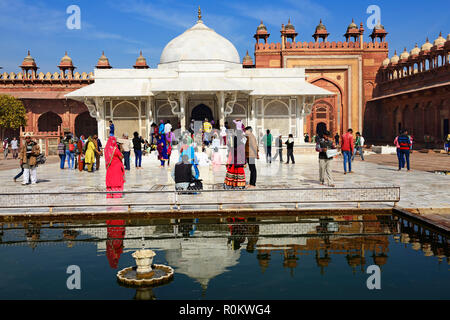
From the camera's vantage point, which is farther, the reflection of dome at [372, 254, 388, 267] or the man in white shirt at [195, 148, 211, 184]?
the man in white shirt at [195, 148, 211, 184]

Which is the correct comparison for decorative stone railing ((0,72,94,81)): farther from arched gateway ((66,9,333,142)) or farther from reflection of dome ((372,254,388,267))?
reflection of dome ((372,254,388,267))

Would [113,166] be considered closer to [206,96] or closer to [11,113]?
[206,96]

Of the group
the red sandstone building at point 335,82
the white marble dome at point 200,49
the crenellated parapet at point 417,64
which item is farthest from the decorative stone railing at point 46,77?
the crenellated parapet at point 417,64

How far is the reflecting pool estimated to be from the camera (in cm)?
344

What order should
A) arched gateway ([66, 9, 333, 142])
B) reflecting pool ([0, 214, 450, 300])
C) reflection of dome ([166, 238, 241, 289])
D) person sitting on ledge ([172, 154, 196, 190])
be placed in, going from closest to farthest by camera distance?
A: reflecting pool ([0, 214, 450, 300]), reflection of dome ([166, 238, 241, 289]), person sitting on ledge ([172, 154, 196, 190]), arched gateway ([66, 9, 333, 142])

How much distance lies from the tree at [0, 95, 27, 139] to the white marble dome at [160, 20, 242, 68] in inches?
429

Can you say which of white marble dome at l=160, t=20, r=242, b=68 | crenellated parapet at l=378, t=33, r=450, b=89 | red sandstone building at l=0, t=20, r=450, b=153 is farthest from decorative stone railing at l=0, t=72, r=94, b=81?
crenellated parapet at l=378, t=33, r=450, b=89

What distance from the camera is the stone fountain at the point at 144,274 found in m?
3.53

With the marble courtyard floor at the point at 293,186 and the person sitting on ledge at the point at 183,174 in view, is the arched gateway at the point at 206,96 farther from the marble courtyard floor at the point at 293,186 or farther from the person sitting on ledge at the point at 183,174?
the person sitting on ledge at the point at 183,174

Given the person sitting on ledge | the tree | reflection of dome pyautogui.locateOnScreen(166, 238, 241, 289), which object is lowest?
reflection of dome pyautogui.locateOnScreen(166, 238, 241, 289)

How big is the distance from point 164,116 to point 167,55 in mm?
5609

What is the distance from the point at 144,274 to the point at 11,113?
2768 centimetres

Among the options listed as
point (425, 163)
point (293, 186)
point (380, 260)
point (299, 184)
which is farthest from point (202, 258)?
point (425, 163)
